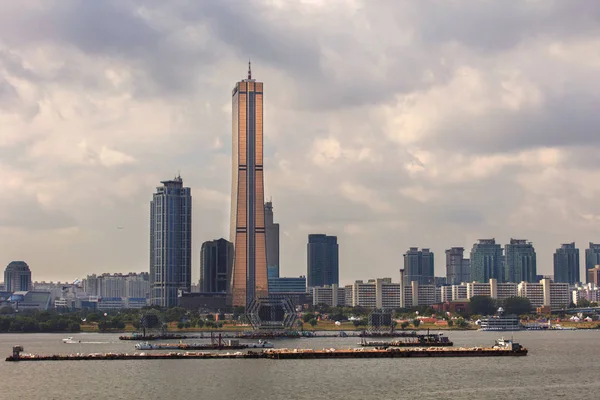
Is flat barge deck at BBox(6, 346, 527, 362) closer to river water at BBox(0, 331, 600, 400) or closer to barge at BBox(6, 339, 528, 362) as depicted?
barge at BBox(6, 339, 528, 362)

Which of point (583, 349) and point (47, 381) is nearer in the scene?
point (47, 381)

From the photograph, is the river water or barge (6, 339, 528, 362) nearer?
the river water

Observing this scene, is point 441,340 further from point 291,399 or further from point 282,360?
point 291,399

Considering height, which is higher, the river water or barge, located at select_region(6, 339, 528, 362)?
barge, located at select_region(6, 339, 528, 362)

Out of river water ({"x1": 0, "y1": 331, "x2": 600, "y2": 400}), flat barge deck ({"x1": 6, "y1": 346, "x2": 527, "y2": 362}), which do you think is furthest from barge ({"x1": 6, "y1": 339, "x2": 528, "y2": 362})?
river water ({"x1": 0, "y1": 331, "x2": 600, "y2": 400})

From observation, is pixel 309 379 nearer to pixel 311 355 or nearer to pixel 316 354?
pixel 311 355

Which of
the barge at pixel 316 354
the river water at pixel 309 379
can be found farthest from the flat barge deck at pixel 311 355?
the river water at pixel 309 379

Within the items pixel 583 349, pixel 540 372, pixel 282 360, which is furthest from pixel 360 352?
pixel 583 349

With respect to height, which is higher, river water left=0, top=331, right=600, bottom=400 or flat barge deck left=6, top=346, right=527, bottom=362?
flat barge deck left=6, top=346, right=527, bottom=362

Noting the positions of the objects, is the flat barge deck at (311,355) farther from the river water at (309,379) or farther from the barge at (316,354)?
the river water at (309,379)
